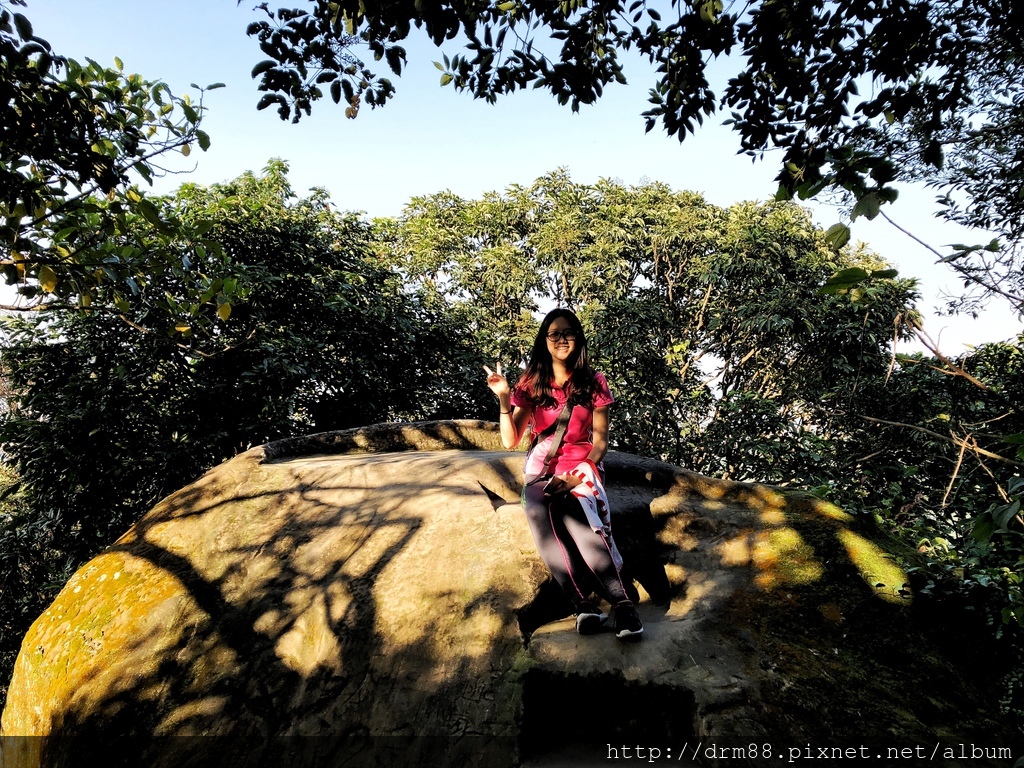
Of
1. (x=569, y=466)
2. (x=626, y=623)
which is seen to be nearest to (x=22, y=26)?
(x=569, y=466)

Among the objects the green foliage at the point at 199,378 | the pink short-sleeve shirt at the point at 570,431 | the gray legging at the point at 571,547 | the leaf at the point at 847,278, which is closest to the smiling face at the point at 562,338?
the pink short-sleeve shirt at the point at 570,431

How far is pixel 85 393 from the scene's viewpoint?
1026 cm

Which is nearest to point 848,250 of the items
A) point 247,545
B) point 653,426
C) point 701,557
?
point 653,426

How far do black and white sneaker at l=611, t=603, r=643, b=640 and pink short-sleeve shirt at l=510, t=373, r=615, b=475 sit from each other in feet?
3.32

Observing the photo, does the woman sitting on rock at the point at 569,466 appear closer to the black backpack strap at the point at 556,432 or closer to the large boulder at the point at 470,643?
→ the black backpack strap at the point at 556,432

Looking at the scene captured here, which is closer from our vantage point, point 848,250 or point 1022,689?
point 1022,689

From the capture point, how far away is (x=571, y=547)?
4418mm

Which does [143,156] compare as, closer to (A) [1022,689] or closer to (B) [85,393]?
(A) [1022,689]

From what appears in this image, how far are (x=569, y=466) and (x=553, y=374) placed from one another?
28.7 inches

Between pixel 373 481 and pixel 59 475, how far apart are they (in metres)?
7.15

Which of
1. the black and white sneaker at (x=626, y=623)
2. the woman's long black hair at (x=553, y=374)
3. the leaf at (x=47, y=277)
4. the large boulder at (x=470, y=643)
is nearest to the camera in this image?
the large boulder at (x=470, y=643)

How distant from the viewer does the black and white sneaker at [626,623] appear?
3967 mm

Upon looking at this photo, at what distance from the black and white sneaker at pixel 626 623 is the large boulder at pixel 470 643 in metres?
0.10

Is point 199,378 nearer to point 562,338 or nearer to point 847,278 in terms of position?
point 562,338
